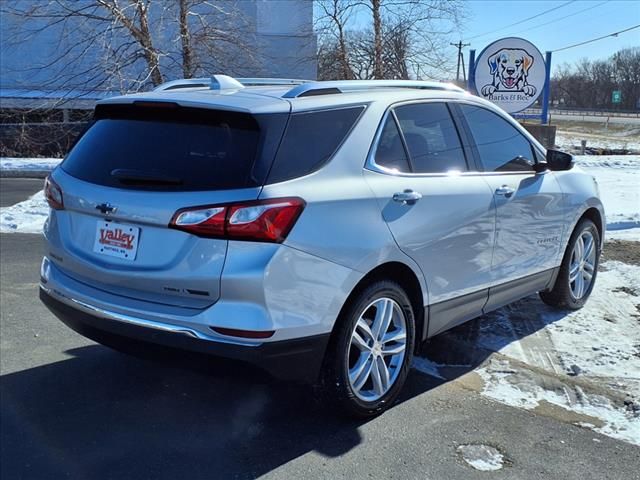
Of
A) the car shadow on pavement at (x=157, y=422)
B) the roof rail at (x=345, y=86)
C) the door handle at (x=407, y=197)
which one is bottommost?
the car shadow on pavement at (x=157, y=422)

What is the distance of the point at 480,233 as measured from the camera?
4.13 meters

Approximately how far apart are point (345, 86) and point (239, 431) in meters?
2.02

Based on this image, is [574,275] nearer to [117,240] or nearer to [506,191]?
[506,191]

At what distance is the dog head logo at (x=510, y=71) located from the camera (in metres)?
11.5

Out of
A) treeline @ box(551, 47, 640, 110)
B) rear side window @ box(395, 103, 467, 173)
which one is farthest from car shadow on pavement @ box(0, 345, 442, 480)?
treeline @ box(551, 47, 640, 110)

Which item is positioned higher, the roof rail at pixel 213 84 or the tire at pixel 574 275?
the roof rail at pixel 213 84

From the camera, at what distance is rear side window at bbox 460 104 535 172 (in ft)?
14.5

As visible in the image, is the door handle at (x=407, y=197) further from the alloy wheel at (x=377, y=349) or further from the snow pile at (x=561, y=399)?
the snow pile at (x=561, y=399)

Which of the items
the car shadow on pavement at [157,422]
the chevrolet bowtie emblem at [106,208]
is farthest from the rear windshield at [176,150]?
the car shadow on pavement at [157,422]

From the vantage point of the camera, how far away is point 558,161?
16.6 ft

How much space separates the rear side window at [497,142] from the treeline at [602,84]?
57311 millimetres

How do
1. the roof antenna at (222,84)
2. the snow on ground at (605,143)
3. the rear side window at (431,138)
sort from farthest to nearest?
1. the snow on ground at (605,143)
2. the rear side window at (431,138)
3. the roof antenna at (222,84)

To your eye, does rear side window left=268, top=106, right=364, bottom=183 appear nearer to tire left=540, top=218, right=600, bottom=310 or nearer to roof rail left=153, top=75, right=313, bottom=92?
roof rail left=153, top=75, right=313, bottom=92

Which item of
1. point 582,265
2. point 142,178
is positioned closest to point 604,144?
point 582,265
